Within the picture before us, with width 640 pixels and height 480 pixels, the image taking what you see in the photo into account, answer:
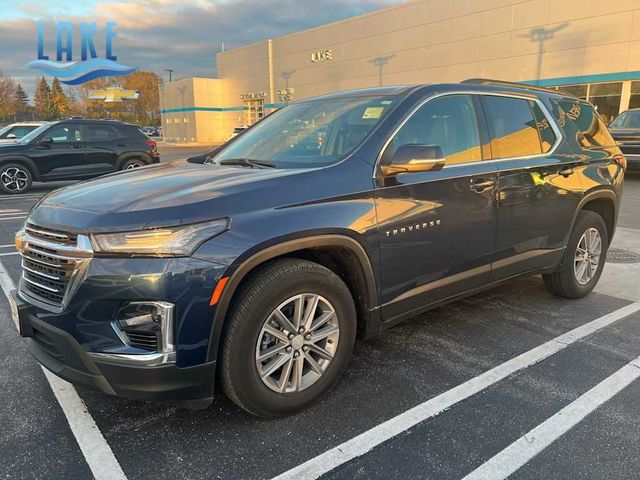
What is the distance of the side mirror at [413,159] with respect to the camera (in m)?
2.91

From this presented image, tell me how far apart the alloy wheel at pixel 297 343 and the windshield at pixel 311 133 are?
860 mm

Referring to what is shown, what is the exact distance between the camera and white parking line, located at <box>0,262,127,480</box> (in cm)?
237

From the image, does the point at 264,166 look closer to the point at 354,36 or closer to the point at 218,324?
the point at 218,324

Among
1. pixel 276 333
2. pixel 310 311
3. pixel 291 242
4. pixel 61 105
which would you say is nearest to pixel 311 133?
pixel 291 242

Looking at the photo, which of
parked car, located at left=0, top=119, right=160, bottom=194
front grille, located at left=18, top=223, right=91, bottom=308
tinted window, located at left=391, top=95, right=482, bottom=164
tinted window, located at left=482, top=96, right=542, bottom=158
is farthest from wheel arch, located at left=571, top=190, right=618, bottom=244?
parked car, located at left=0, top=119, right=160, bottom=194

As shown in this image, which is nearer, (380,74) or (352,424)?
(352,424)

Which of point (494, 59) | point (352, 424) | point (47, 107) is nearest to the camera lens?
point (352, 424)

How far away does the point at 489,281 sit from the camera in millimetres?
3775

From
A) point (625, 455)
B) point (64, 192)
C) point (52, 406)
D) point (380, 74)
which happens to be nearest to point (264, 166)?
point (64, 192)

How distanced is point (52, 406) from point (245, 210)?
66.1 inches

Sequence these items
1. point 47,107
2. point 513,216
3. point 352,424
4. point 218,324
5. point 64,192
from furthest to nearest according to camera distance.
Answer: point 47,107
point 513,216
point 64,192
point 352,424
point 218,324

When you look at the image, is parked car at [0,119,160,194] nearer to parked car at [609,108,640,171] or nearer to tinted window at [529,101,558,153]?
tinted window at [529,101,558,153]

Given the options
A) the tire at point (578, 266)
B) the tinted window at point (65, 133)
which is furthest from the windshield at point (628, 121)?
the tinted window at point (65, 133)

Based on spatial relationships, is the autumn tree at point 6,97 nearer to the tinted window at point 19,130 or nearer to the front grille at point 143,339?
the tinted window at point 19,130
